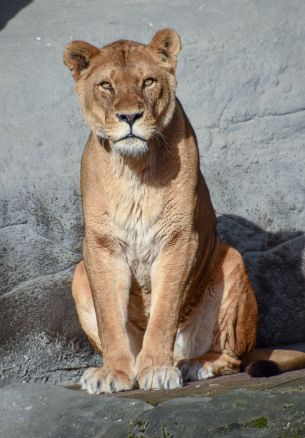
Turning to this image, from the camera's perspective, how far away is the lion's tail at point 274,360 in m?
5.54

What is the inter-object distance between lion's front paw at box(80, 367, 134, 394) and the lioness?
0.6 inches

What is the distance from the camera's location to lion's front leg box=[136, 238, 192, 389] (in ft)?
17.0

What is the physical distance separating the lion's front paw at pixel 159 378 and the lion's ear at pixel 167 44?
1507mm

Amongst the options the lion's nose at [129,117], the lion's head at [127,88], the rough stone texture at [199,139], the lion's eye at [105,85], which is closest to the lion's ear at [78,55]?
the lion's head at [127,88]

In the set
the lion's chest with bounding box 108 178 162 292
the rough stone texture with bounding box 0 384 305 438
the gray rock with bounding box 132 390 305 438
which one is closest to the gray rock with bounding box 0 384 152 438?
the rough stone texture with bounding box 0 384 305 438

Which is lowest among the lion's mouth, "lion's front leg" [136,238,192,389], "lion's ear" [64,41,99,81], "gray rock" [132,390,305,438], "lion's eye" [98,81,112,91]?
"lion's front leg" [136,238,192,389]

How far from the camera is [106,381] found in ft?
17.0

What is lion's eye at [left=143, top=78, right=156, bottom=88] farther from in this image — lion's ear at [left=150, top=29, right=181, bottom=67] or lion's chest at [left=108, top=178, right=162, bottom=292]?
lion's chest at [left=108, top=178, right=162, bottom=292]

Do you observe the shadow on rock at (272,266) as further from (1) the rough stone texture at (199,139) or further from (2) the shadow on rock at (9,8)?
(2) the shadow on rock at (9,8)

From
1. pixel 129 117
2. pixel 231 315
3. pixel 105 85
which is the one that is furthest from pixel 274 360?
pixel 105 85

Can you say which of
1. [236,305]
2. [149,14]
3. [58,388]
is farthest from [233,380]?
[149,14]

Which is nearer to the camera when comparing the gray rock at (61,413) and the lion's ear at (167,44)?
the gray rock at (61,413)

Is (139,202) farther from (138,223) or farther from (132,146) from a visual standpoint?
(132,146)

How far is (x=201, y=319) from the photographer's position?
615 cm
